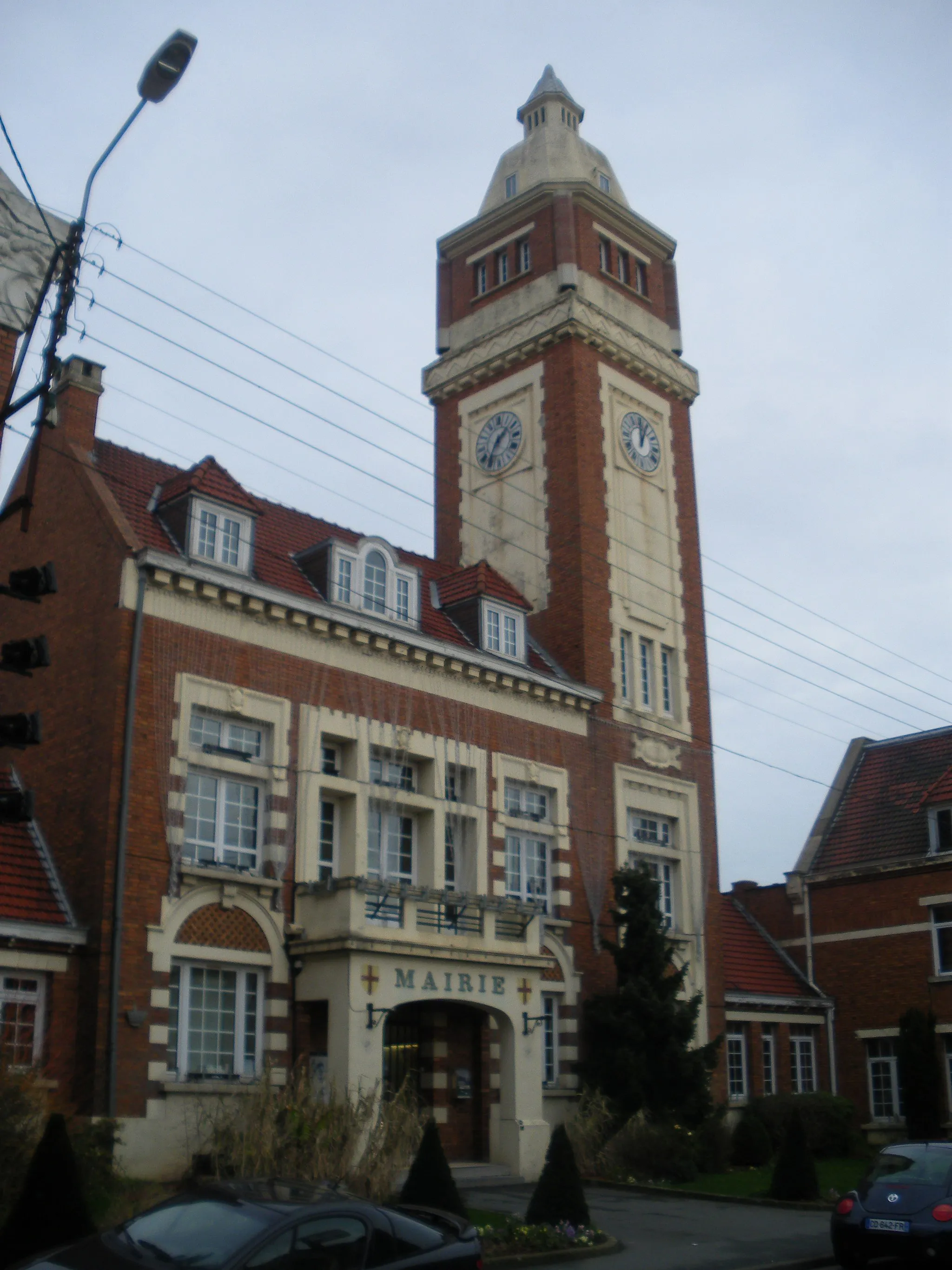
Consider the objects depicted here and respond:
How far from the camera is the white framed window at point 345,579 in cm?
2713

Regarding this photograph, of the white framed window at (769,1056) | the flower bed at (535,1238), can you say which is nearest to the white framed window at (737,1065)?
the white framed window at (769,1056)

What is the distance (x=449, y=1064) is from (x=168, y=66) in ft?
64.2

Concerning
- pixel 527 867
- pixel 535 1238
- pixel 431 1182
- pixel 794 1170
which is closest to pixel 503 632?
pixel 527 867

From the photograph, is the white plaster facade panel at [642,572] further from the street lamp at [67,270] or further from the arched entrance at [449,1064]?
the street lamp at [67,270]

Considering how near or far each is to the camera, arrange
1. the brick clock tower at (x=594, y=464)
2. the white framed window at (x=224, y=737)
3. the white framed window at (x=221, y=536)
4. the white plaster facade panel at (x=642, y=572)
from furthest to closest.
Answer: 1. the white plaster facade panel at (x=642, y=572)
2. the brick clock tower at (x=594, y=464)
3. the white framed window at (x=221, y=536)
4. the white framed window at (x=224, y=737)

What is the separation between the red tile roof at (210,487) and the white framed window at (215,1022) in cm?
864

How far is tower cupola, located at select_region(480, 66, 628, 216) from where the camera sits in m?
38.5

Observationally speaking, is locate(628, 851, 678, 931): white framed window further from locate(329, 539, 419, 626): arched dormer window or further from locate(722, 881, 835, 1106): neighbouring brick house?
locate(329, 539, 419, 626): arched dormer window

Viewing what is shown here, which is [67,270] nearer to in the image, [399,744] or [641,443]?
[399,744]

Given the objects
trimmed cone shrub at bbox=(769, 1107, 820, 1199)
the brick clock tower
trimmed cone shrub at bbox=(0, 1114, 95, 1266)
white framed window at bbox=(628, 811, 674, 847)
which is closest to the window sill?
the brick clock tower

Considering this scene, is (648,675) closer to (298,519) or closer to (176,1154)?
(298,519)

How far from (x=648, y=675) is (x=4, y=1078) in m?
20.4

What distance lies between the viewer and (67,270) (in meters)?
14.5

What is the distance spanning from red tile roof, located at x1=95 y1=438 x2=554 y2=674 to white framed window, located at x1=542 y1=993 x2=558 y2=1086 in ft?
23.5
